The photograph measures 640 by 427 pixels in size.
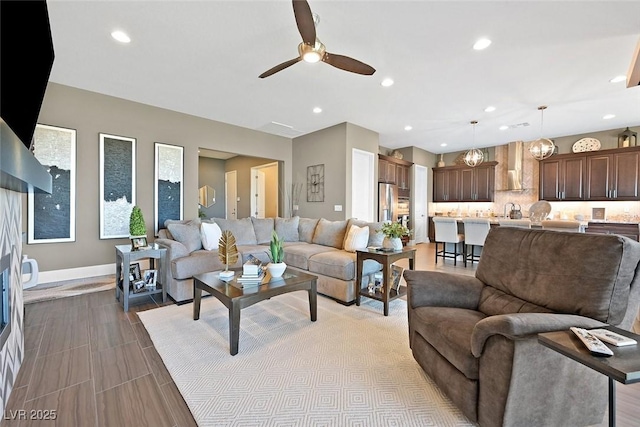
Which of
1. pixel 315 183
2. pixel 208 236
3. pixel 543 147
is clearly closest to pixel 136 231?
pixel 208 236

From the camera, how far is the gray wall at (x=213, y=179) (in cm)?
862

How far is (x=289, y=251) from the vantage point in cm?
399

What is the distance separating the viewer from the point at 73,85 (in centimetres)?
392

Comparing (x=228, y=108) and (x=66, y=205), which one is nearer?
(x=66, y=205)

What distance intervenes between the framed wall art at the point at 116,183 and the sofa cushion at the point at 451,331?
15.3ft

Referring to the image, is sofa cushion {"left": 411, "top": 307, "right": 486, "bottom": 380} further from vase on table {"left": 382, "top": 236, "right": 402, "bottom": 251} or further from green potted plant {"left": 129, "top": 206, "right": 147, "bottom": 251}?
green potted plant {"left": 129, "top": 206, "right": 147, "bottom": 251}

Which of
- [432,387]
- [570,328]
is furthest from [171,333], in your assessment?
[570,328]

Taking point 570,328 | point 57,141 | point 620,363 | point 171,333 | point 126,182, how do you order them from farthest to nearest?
point 126,182 < point 57,141 < point 171,333 < point 570,328 < point 620,363

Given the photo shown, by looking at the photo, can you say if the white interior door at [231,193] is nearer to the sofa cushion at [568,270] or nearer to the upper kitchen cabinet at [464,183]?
the upper kitchen cabinet at [464,183]

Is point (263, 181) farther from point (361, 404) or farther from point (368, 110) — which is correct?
point (361, 404)

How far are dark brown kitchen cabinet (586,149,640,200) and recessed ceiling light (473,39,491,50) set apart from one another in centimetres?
532

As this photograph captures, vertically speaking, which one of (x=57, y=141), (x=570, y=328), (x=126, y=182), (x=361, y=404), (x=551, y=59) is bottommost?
(x=361, y=404)

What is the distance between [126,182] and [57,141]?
961 mm

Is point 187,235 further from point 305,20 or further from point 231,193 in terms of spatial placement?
point 231,193
